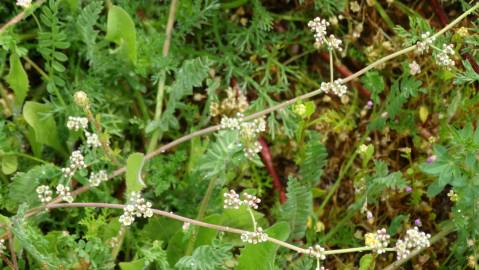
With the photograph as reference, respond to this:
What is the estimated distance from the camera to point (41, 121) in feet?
7.55

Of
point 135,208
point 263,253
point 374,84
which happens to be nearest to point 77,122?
point 135,208

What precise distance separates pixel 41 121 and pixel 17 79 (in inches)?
6.1

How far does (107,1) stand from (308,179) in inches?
35.3

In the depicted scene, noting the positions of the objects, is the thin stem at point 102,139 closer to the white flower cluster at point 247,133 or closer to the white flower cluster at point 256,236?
the white flower cluster at point 247,133

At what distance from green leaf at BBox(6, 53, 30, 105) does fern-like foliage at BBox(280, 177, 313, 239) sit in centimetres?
92

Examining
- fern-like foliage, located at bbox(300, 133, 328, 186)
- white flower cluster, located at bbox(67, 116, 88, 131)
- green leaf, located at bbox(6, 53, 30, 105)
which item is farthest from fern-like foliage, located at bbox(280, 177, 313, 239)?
green leaf, located at bbox(6, 53, 30, 105)

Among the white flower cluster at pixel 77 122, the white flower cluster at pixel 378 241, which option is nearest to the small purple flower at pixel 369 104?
the white flower cluster at pixel 378 241

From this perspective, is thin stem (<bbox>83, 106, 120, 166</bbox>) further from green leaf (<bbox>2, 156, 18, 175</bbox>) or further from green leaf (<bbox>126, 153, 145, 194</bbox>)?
green leaf (<bbox>2, 156, 18, 175</bbox>)

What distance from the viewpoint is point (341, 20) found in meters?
2.70

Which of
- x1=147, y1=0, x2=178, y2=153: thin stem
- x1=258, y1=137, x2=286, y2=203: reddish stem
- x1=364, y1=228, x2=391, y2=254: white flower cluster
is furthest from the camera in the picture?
x1=258, y1=137, x2=286, y2=203: reddish stem

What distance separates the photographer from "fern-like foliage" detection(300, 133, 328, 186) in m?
2.30

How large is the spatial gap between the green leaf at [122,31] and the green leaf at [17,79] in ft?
0.96

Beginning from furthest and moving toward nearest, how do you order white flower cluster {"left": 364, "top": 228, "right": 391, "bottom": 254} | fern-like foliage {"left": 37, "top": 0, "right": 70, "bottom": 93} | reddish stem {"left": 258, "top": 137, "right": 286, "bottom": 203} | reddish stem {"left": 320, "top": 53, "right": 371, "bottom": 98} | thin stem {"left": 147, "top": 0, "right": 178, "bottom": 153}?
reddish stem {"left": 320, "top": 53, "right": 371, "bottom": 98} < reddish stem {"left": 258, "top": 137, "right": 286, "bottom": 203} < thin stem {"left": 147, "top": 0, "right": 178, "bottom": 153} < fern-like foliage {"left": 37, "top": 0, "right": 70, "bottom": 93} < white flower cluster {"left": 364, "top": 228, "right": 391, "bottom": 254}

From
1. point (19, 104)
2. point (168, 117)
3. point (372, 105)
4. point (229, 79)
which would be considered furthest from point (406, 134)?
point (19, 104)
